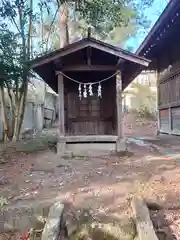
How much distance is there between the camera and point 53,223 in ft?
11.0

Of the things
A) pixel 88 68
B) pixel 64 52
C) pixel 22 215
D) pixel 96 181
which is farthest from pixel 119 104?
pixel 22 215

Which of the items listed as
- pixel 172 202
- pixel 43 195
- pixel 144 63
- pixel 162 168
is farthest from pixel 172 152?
pixel 43 195

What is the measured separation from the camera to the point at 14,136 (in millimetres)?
10609

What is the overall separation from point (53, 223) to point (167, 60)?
9.64m

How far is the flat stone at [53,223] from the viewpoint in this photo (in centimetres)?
311

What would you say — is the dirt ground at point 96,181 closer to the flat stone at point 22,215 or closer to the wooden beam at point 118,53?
the flat stone at point 22,215

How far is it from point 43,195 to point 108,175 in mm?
1483

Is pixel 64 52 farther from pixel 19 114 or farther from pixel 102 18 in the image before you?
pixel 19 114

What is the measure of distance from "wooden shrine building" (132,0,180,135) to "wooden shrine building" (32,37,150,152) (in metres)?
1.01

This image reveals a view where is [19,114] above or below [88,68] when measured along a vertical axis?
below

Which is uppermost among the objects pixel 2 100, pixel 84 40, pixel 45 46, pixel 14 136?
pixel 45 46

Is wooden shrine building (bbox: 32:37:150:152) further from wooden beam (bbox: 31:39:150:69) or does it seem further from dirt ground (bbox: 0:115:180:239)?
dirt ground (bbox: 0:115:180:239)

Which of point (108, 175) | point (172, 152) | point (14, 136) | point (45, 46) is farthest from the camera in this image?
point (45, 46)

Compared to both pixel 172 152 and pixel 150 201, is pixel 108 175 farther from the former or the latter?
pixel 172 152
